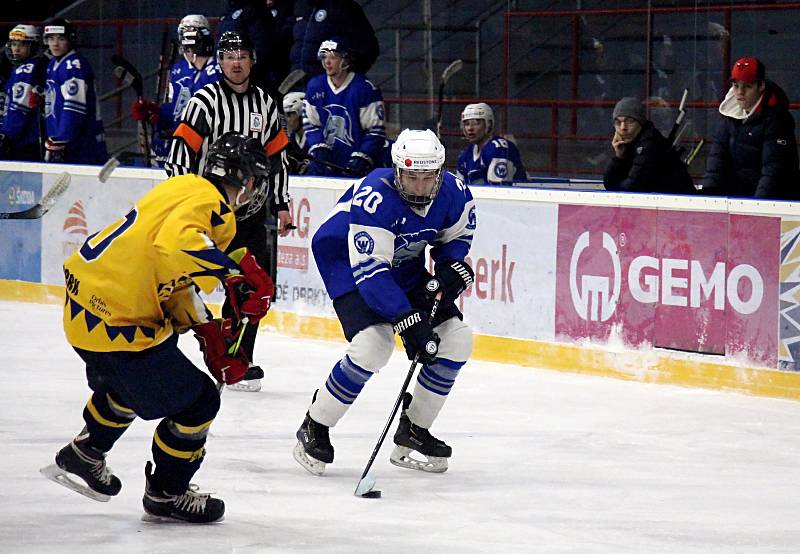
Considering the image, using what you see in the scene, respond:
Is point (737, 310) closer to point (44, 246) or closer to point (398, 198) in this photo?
point (398, 198)

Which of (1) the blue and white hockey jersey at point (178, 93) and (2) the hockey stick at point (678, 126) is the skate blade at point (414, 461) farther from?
(1) the blue and white hockey jersey at point (178, 93)

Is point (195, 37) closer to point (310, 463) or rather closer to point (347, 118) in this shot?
point (347, 118)

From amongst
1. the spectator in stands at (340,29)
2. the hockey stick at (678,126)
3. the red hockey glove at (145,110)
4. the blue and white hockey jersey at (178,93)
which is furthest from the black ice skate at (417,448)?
the red hockey glove at (145,110)

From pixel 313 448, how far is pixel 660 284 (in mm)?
2110

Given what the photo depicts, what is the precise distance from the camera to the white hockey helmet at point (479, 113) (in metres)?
7.41

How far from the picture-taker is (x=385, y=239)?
416cm

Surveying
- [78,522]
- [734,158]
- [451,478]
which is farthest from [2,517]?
[734,158]

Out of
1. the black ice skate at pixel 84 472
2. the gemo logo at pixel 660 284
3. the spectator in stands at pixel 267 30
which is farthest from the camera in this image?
the spectator in stands at pixel 267 30

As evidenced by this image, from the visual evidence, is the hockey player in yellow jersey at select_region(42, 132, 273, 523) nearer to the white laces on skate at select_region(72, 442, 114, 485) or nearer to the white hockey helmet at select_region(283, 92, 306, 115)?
the white laces on skate at select_region(72, 442, 114, 485)

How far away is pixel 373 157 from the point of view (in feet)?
23.6

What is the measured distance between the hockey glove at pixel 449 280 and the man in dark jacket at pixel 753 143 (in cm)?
193

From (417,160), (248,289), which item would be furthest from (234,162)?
(417,160)

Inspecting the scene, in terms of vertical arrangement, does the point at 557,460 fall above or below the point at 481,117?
below

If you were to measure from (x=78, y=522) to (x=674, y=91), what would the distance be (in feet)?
13.6
